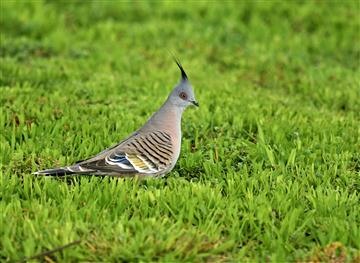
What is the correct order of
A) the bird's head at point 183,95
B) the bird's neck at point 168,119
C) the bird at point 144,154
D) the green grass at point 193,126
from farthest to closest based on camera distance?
the bird's head at point 183,95, the bird's neck at point 168,119, the bird at point 144,154, the green grass at point 193,126

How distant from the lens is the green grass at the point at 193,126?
4.64m

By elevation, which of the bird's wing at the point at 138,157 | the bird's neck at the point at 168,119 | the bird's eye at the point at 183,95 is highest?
the bird's eye at the point at 183,95

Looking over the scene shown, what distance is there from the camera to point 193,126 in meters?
7.10

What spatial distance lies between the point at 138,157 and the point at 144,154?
0.06 metres

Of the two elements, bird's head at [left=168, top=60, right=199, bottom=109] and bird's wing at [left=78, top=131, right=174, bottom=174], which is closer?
bird's wing at [left=78, top=131, right=174, bottom=174]

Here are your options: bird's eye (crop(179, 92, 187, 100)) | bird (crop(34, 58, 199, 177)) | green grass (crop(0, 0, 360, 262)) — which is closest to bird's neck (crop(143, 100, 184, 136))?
bird (crop(34, 58, 199, 177))

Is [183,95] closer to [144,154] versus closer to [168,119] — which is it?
[168,119]

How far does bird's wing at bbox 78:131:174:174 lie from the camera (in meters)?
5.48

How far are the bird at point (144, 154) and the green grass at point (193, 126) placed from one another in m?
0.10

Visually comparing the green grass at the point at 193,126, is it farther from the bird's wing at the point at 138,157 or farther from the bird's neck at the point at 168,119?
the bird's neck at the point at 168,119

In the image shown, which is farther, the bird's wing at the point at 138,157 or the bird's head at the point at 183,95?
the bird's head at the point at 183,95

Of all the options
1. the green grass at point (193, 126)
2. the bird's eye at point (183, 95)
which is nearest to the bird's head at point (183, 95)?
the bird's eye at point (183, 95)

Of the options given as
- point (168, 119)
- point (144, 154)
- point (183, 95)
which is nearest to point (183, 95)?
point (183, 95)

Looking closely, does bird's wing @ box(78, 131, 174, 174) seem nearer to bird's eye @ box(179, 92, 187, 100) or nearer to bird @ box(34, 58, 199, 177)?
bird @ box(34, 58, 199, 177)
